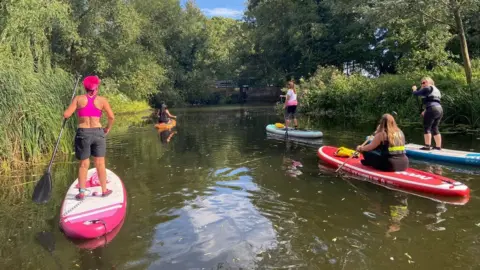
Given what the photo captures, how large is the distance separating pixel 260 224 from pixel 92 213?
2.26 meters

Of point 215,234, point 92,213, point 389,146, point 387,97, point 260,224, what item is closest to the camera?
point 215,234

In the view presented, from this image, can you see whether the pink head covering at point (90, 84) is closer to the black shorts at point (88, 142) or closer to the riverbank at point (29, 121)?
the black shorts at point (88, 142)

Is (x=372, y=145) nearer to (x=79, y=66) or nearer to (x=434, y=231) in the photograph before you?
(x=434, y=231)

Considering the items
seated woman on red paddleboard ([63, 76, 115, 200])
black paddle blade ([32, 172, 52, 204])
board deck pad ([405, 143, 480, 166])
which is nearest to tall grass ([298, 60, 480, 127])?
board deck pad ([405, 143, 480, 166])

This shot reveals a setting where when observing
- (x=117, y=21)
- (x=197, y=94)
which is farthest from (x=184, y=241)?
(x=197, y=94)

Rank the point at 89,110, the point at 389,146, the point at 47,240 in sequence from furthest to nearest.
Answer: the point at 389,146 < the point at 89,110 < the point at 47,240

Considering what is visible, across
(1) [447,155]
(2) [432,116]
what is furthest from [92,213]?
(2) [432,116]

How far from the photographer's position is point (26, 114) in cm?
929

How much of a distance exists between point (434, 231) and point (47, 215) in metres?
5.44

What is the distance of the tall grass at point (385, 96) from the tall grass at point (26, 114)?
12925mm

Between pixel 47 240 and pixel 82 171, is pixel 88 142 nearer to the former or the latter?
pixel 82 171

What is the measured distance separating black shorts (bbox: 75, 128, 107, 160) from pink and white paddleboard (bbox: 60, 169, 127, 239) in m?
0.64

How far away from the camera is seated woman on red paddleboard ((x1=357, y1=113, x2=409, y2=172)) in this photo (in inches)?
285

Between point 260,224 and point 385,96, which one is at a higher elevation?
point 385,96
